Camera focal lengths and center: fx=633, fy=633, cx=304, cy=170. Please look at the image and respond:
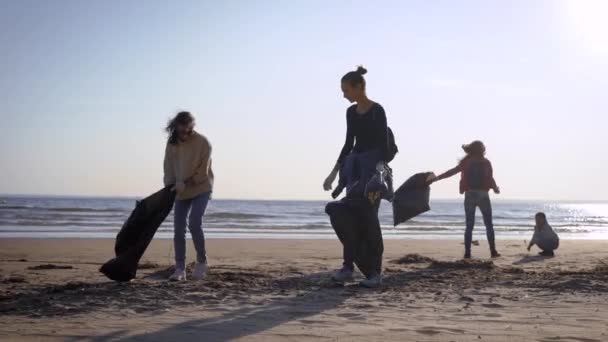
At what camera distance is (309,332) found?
3.59m

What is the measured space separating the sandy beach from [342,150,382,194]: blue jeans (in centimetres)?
89

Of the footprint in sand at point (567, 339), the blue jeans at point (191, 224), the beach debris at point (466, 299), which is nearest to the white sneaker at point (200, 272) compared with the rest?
the blue jeans at point (191, 224)

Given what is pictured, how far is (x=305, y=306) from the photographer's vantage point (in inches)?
173

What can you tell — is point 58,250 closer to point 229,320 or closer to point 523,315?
point 229,320

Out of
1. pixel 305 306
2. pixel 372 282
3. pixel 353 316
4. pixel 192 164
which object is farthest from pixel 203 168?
pixel 353 316

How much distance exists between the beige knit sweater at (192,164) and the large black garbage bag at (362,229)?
1257 millimetres

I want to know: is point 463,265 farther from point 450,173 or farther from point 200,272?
point 200,272

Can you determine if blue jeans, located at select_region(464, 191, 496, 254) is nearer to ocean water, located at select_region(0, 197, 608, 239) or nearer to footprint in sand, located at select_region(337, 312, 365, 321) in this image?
footprint in sand, located at select_region(337, 312, 365, 321)

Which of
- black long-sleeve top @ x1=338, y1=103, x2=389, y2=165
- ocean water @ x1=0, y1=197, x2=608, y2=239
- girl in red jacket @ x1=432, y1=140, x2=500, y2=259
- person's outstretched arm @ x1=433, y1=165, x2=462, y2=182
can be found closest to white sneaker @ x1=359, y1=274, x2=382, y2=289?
black long-sleeve top @ x1=338, y1=103, x2=389, y2=165

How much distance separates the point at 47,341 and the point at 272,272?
3.39m

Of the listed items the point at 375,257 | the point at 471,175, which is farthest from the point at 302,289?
the point at 471,175

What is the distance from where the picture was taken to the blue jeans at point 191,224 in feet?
19.2

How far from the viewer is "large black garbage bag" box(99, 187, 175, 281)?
5480 mm

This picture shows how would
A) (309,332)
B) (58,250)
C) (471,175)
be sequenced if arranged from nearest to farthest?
(309,332) < (471,175) < (58,250)
